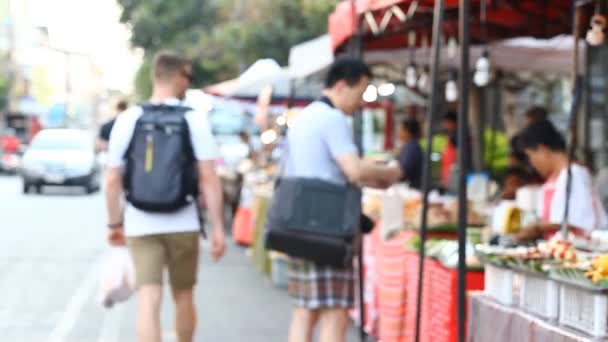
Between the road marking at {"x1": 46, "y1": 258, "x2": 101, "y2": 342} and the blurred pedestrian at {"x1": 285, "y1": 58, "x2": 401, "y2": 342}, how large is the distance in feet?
11.0

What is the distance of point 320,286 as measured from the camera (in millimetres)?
→ 5988

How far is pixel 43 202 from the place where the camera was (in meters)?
27.1

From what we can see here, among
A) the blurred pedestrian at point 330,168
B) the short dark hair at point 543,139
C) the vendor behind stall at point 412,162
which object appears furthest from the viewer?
the vendor behind stall at point 412,162

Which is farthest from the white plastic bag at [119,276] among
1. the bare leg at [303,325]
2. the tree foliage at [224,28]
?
the tree foliage at [224,28]

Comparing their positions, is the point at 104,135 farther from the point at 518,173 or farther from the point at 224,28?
the point at 224,28

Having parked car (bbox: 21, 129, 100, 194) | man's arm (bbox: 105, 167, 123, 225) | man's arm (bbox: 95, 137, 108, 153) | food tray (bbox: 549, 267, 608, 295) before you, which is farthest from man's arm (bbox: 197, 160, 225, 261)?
parked car (bbox: 21, 129, 100, 194)

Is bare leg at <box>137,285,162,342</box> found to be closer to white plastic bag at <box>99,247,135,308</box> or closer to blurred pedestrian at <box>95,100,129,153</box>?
white plastic bag at <box>99,247,135,308</box>

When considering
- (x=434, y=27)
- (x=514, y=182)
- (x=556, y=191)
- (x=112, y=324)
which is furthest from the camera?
(x=514, y=182)

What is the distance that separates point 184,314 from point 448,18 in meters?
4.31

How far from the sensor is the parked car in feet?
98.0

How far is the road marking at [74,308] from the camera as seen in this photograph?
910 cm

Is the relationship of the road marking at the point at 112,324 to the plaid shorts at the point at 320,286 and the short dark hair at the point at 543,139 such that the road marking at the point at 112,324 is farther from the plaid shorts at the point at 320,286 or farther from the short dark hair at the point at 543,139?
the short dark hair at the point at 543,139

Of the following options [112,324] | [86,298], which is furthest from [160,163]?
[86,298]

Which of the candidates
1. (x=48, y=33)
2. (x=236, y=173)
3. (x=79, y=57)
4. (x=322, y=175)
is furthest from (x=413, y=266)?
(x=79, y=57)
